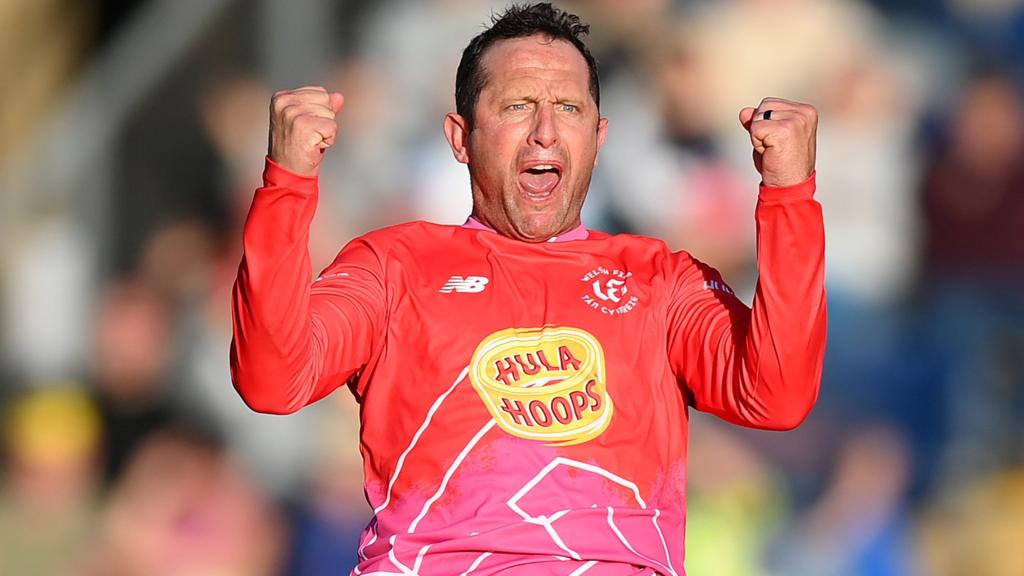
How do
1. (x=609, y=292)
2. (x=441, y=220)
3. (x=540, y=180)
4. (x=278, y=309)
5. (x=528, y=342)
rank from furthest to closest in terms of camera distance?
(x=441, y=220) → (x=540, y=180) → (x=609, y=292) → (x=528, y=342) → (x=278, y=309)

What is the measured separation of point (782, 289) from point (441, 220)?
270cm

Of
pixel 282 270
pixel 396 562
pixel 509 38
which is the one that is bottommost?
pixel 396 562

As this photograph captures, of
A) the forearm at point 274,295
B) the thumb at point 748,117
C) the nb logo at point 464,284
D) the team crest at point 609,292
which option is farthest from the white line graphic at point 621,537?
the thumb at point 748,117

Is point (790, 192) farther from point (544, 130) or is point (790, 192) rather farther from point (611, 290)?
point (544, 130)

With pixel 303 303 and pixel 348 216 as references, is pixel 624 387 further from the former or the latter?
pixel 348 216

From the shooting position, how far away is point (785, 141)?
2.50 m

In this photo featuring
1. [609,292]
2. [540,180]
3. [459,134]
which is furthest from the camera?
[459,134]

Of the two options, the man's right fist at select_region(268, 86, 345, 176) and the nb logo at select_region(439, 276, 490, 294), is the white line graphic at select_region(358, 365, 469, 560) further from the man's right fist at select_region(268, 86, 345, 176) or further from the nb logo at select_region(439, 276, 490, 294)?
the man's right fist at select_region(268, 86, 345, 176)

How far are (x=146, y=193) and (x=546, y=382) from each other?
342cm

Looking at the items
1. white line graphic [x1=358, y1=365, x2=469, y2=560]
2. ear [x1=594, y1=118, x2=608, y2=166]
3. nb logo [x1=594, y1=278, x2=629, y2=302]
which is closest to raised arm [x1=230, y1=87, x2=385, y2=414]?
white line graphic [x1=358, y1=365, x2=469, y2=560]

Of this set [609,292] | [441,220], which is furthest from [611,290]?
[441,220]

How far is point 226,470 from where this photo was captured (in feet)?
17.2

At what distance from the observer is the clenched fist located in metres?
2.50

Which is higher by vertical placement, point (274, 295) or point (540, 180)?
point (540, 180)
